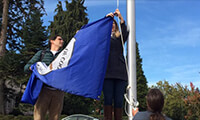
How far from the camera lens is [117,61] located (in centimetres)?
333

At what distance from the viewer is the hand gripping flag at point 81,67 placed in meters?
3.05

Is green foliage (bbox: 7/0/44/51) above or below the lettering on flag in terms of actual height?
above

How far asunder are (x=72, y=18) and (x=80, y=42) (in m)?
23.0

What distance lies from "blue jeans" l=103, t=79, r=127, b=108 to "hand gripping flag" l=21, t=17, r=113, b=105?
276 millimetres

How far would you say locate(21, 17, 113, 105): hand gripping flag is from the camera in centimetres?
305

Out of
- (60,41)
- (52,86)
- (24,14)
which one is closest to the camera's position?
(52,86)

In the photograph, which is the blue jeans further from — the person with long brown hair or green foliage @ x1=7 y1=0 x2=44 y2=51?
green foliage @ x1=7 y1=0 x2=44 y2=51

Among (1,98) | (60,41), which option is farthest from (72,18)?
(60,41)

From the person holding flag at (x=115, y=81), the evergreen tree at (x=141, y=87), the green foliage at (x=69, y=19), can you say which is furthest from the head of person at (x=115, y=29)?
the evergreen tree at (x=141, y=87)

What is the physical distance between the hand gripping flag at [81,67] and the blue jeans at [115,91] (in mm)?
276

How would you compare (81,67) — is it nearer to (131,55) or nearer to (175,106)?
(131,55)

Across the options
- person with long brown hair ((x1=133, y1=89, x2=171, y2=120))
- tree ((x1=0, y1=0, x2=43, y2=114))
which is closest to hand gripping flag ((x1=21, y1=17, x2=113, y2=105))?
person with long brown hair ((x1=133, y1=89, x2=171, y2=120))

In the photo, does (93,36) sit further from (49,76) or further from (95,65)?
(49,76)

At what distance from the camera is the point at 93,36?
3.26 meters
